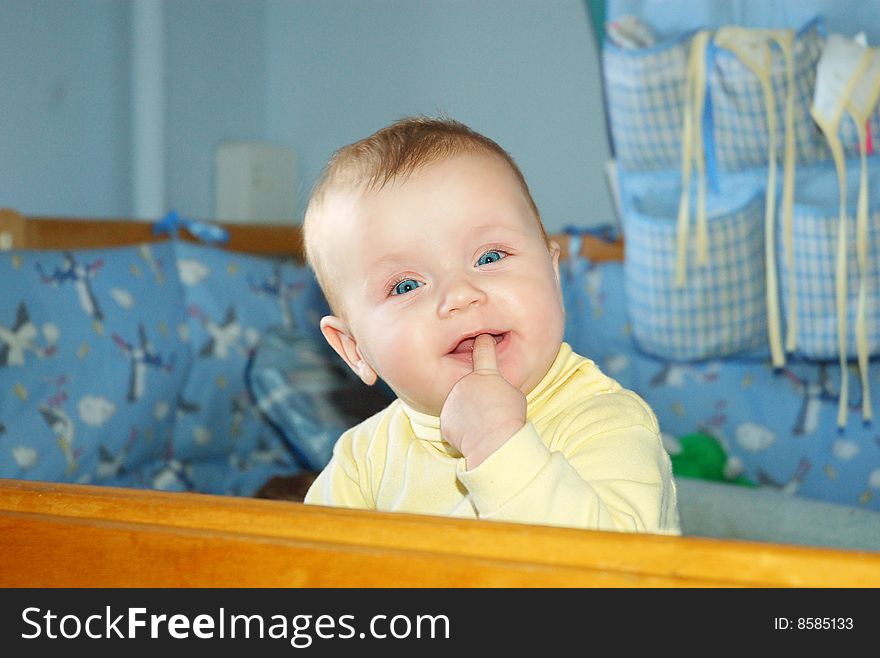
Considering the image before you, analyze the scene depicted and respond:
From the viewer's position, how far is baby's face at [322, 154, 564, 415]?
636mm

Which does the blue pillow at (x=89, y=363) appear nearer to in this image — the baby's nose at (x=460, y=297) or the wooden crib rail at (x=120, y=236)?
the wooden crib rail at (x=120, y=236)

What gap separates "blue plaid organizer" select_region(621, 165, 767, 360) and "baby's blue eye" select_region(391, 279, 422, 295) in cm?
119

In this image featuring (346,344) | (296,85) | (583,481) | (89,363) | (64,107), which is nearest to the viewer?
(583,481)

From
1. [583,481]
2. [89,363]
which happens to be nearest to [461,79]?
[89,363]

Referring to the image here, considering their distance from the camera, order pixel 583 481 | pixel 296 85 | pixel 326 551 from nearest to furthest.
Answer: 1. pixel 326 551
2. pixel 583 481
3. pixel 296 85

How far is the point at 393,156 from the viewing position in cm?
69

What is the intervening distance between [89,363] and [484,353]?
1065mm

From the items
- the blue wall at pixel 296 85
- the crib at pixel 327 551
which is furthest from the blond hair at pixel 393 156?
the blue wall at pixel 296 85

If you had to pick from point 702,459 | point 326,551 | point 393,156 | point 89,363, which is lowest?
point 702,459

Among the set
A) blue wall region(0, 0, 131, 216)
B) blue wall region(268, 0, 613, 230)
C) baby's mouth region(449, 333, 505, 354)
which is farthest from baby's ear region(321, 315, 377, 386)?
blue wall region(268, 0, 613, 230)

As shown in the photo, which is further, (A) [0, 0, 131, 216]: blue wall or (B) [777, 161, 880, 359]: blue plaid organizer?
(A) [0, 0, 131, 216]: blue wall

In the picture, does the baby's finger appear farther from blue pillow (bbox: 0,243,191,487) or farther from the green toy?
the green toy

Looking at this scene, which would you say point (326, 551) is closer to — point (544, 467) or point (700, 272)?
point (544, 467)
